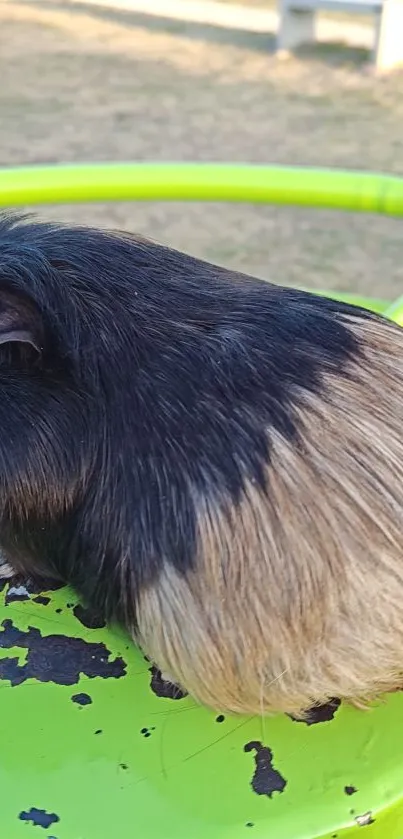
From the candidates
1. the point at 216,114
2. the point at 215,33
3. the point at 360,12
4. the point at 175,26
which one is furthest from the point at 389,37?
the point at 175,26

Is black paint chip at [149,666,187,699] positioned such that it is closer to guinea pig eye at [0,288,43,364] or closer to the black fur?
the black fur

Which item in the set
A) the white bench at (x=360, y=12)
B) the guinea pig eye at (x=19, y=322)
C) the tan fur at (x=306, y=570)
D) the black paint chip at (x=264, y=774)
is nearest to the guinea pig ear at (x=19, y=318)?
the guinea pig eye at (x=19, y=322)

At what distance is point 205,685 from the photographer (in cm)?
97

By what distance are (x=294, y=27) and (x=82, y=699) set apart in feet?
18.4

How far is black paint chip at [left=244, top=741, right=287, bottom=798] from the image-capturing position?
38.7 inches

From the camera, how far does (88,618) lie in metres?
1.17

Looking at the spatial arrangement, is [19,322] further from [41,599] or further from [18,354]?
[41,599]

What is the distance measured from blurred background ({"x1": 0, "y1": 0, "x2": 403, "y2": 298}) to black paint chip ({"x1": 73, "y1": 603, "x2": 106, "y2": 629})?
7.43 feet

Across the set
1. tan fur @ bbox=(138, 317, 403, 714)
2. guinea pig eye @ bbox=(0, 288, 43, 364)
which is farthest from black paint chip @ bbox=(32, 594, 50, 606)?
guinea pig eye @ bbox=(0, 288, 43, 364)

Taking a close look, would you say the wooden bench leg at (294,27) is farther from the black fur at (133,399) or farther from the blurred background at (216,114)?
the black fur at (133,399)

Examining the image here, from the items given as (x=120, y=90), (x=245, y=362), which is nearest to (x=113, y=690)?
(x=245, y=362)

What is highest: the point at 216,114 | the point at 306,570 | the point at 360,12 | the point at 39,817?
the point at 360,12

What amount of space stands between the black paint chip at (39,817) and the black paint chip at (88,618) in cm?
24

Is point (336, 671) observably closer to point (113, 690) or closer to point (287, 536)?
point (287, 536)
